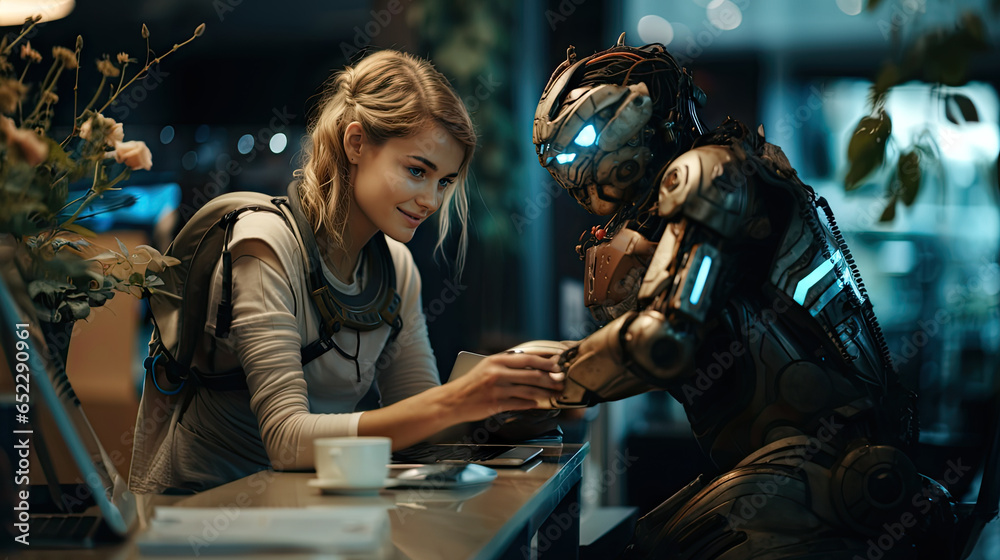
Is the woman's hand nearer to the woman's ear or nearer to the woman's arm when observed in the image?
the woman's arm

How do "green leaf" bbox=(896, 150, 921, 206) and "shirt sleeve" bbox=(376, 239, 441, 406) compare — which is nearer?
"green leaf" bbox=(896, 150, 921, 206)

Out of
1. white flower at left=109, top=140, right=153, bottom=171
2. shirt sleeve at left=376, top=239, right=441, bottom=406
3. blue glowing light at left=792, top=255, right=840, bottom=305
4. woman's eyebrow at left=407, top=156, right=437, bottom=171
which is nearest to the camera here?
blue glowing light at left=792, top=255, right=840, bottom=305

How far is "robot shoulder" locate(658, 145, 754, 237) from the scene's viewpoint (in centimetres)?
76

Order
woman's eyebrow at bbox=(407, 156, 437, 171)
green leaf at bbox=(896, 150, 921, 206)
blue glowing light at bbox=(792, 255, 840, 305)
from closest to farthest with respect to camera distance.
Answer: green leaf at bbox=(896, 150, 921, 206) → blue glowing light at bbox=(792, 255, 840, 305) → woman's eyebrow at bbox=(407, 156, 437, 171)

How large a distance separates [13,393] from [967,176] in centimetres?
227

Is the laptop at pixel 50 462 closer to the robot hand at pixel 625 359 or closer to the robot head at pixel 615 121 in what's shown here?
the robot hand at pixel 625 359

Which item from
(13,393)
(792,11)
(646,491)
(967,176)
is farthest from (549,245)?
(13,393)

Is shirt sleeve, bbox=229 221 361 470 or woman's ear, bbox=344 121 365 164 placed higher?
woman's ear, bbox=344 121 365 164

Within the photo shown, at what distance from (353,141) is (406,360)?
38 centimetres

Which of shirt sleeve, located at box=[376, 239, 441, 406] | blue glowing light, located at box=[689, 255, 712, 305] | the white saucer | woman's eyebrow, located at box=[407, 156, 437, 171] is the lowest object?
shirt sleeve, located at box=[376, 239, 441, 406]

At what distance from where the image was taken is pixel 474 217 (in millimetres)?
2115

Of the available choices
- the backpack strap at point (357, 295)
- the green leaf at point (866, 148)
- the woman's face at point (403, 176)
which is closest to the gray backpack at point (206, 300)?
the backpack strap at point (357, 295)

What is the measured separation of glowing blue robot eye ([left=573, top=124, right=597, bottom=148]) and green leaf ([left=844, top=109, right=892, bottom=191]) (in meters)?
0.25

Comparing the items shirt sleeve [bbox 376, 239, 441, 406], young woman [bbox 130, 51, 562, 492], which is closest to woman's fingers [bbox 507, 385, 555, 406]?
young woman [bbox 130, 51, 562, 492]
